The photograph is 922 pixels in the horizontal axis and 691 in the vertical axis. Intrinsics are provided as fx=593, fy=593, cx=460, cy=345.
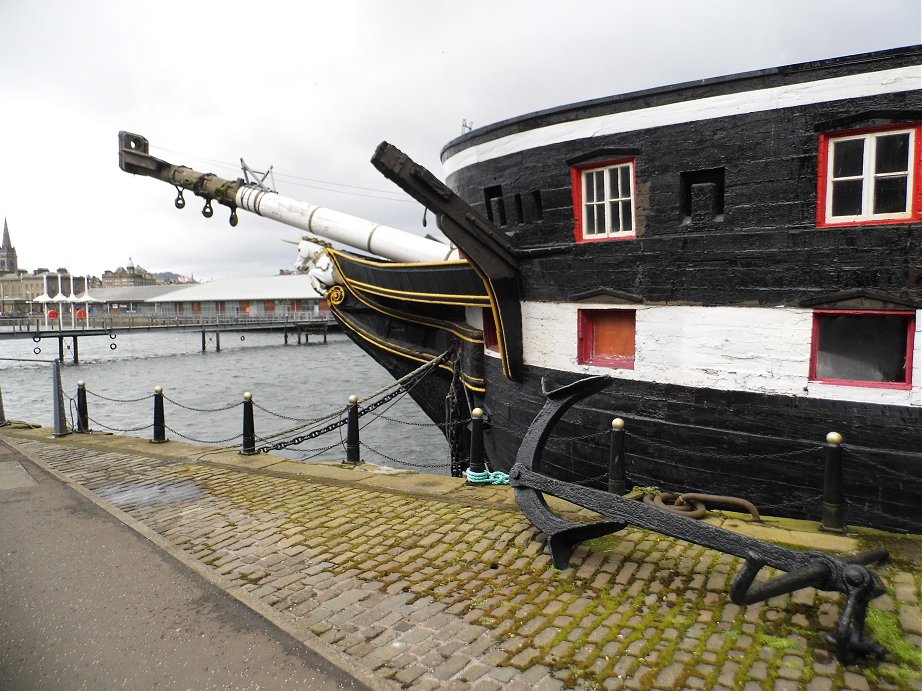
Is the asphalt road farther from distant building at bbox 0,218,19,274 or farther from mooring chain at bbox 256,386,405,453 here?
distant building at bbox 0,218,19,274

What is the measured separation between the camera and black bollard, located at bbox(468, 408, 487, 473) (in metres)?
6.07

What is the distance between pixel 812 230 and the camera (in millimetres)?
4742

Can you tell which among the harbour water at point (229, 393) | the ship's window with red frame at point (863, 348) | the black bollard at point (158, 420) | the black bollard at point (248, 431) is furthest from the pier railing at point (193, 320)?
the ship's window with red frame at point (863, 348)

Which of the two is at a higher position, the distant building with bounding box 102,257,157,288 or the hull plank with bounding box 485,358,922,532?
the distant building with bounding box 102,257,157,288

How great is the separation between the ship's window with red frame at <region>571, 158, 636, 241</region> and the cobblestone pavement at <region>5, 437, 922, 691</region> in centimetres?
292

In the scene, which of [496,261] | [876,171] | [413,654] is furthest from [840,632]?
[496,261]

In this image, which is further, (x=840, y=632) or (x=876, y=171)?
(x=876, y=171)

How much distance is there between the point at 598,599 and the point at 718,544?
0.86 metres

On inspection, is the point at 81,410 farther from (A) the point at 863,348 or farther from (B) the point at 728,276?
(A) the point at 863,348

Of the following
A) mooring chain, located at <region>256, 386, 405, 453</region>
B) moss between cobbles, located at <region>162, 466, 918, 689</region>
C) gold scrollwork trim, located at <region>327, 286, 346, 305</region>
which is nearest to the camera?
moss between cobbles, located at <region>162, 466, 918, 689</region>

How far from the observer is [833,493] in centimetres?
435

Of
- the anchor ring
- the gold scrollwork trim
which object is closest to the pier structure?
the gold scrollwork trim

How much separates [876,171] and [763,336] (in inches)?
58.4

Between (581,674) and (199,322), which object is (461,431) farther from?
(199,322)
